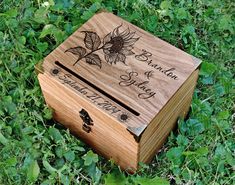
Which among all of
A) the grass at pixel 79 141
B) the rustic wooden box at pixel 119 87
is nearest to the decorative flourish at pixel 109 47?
the rustic wooden box at pixel 119 87

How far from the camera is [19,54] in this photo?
1.97m

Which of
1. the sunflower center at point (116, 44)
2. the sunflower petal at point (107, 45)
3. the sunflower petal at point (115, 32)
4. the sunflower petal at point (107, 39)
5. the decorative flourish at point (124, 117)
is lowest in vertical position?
the decorative flourish at point (124, 117)

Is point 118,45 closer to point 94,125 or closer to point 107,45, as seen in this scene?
point 107,45

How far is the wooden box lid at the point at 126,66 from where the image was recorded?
4.81 feet

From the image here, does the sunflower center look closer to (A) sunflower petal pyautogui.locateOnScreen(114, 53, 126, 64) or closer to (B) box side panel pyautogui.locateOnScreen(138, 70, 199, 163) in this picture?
(A) sunflower petal pyautogui.locateOnScreen(114, 53, 126, 64)

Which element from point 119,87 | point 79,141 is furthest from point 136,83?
point 79,141

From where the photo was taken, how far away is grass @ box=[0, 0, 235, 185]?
1.67 meters

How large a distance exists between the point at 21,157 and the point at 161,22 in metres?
0.90

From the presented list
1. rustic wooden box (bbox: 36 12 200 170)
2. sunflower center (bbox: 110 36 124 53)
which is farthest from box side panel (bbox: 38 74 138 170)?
sunflower center (bbox: 110 36 124 53)

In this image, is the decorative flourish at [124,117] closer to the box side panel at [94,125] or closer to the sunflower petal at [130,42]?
the box side panel at [94,125]

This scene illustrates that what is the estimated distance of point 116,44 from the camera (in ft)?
5.39

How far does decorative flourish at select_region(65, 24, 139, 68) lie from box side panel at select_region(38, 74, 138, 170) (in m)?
0.13

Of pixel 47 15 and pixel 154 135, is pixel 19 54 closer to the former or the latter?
pixel 47 15

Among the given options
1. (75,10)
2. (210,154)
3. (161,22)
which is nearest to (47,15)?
(75,10)
